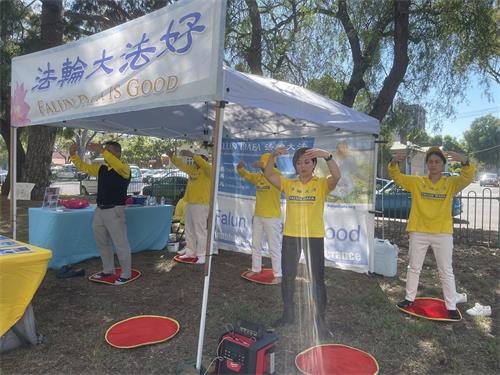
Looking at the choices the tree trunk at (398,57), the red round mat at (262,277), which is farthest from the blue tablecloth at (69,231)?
the tree trunk at (398,57)

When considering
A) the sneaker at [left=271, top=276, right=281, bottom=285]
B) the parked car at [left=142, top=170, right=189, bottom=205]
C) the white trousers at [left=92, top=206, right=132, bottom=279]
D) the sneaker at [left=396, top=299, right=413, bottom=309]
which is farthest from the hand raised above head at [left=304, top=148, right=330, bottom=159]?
the parked car at [left=142, top=170, right=189, bottom=205]

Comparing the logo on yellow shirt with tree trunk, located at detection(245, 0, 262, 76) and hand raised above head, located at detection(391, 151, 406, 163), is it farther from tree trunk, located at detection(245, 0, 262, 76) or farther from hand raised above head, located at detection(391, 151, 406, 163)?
tree trunk, located at detection(245, 0, 262, 76)

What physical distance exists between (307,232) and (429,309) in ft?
6.10

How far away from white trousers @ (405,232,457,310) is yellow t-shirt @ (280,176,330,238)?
3.98 feet

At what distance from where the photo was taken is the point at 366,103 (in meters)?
10.2

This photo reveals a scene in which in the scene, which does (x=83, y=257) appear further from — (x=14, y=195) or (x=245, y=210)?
(x=245, y=210)

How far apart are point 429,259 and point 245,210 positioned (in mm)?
3456

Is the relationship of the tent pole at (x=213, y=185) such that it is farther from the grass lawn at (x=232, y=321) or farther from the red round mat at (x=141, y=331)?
the red round mat at (x=141, y=331)

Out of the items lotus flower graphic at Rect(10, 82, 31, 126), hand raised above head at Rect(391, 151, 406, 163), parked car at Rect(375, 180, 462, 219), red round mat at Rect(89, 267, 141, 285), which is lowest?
red round mat at Rect(89, 267, 141, 285)

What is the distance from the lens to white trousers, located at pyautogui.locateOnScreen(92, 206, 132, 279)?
4730mm

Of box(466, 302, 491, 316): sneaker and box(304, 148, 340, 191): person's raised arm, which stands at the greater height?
box(304, 148, 340, 191): person's raised arm

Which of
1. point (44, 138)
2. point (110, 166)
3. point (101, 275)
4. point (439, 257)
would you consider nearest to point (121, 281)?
point (101, 275)

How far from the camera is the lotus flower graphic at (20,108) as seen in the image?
4.73 metres

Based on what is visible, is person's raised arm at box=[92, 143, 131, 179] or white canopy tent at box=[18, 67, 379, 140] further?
person's raised arm at box=[92, 143, 131, 179]
